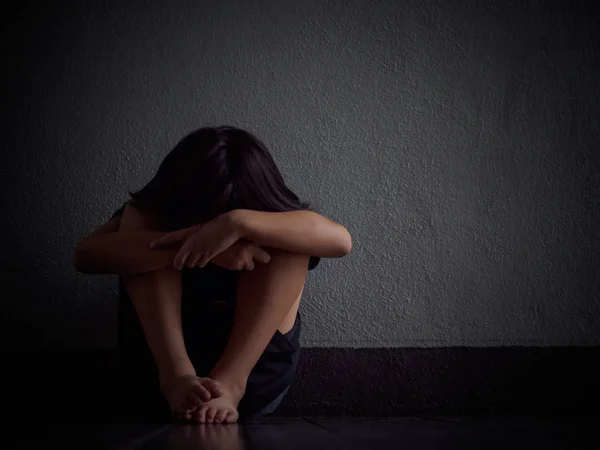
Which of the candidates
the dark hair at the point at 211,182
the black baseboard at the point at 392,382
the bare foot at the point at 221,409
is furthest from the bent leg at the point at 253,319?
the black baseboard at the point at 392,382

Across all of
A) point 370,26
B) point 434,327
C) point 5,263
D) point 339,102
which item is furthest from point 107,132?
point 434,327

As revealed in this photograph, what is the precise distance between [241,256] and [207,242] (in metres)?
0.05

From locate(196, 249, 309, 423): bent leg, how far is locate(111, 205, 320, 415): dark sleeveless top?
3cm

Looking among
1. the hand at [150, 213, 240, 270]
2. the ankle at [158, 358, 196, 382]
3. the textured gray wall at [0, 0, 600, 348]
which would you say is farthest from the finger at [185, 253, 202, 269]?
the textured gray wall at [0, 0, 600, 348]

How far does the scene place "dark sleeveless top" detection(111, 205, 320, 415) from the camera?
0.85 metres

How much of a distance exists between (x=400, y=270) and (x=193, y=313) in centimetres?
58

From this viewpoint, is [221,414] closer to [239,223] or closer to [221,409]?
[221,409]

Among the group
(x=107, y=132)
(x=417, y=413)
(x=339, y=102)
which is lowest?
(x=417, y=413)

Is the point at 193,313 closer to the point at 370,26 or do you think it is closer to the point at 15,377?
the point at 15,377

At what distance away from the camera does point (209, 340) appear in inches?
33.6

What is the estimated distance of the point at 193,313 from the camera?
0.86 metres

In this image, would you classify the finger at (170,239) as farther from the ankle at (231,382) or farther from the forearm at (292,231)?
the ankle at (231,382)

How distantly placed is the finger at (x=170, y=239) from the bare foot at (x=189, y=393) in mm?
190

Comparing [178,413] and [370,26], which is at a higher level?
[370,26]
